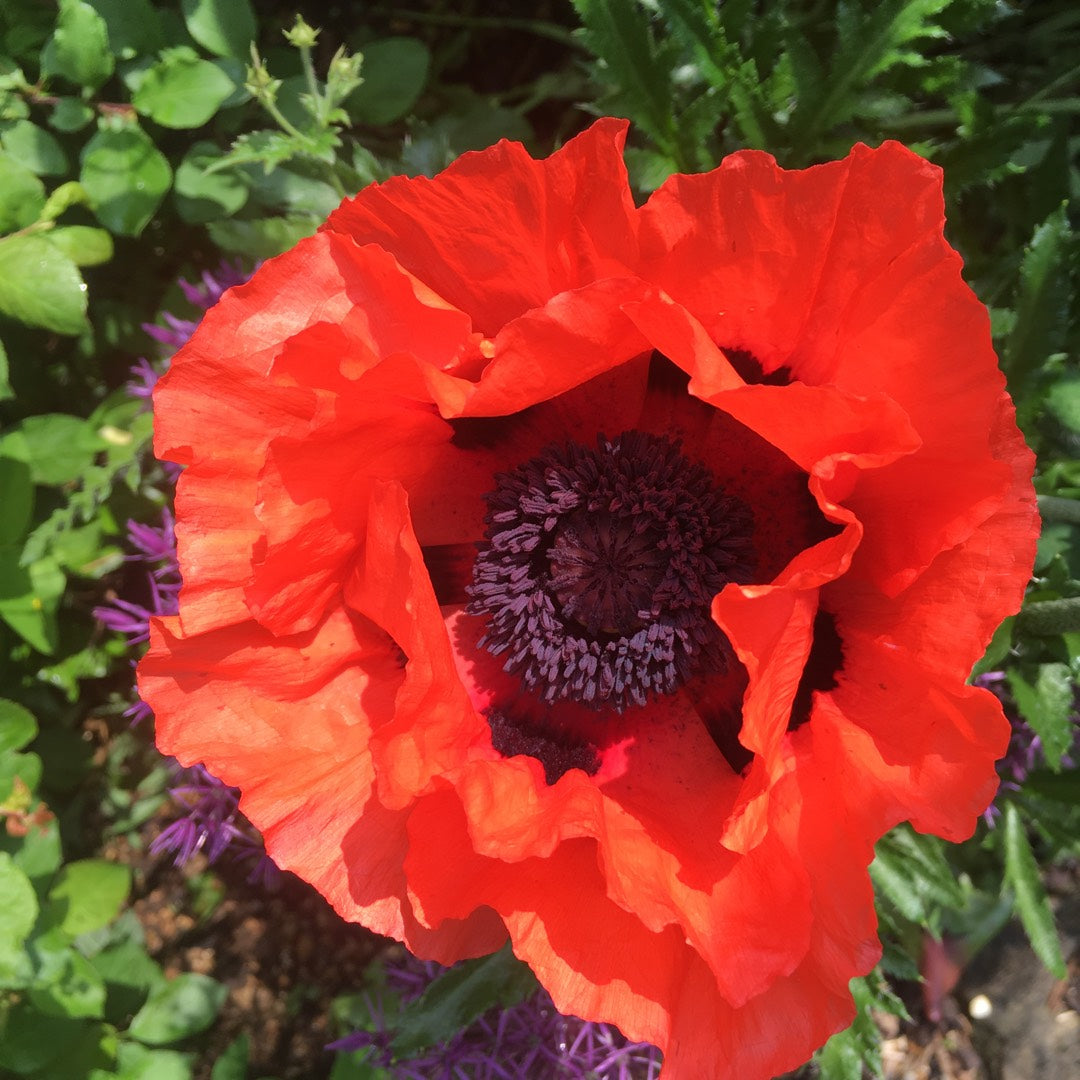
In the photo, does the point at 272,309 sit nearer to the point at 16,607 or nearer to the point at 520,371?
the point at 520,371

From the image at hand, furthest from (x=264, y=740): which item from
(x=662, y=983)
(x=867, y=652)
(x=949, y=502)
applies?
(x=949, y=502)

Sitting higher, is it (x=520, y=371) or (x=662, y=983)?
(x=520, y=371)

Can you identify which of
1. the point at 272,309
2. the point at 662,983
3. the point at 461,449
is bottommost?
the point at 662,983

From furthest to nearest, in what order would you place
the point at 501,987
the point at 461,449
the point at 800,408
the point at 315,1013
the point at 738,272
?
1. the point at 315,1013
2. the point at 501,987
3. the point at 461,449
4. the point at 738,272
5. the point at 800,408

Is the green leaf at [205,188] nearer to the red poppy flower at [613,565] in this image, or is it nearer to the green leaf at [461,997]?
the red poppy flower at [613,565]

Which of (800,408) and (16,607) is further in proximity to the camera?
(16,607)

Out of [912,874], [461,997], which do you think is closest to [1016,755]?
[912,874]

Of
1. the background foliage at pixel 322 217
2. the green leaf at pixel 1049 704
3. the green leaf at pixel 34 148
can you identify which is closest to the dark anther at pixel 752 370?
the background foliage at pixel 322 217

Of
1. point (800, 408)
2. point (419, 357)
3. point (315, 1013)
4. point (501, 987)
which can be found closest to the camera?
point (800, 408)

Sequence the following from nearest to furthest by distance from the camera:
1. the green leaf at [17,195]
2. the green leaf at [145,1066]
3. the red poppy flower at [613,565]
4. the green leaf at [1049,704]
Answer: the red poppy flower at [613,565] → the green leaf at [1049,704] → the green leaf at [17,195] → the green leaf at [145,1066]
